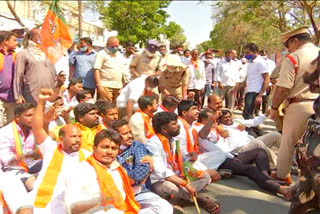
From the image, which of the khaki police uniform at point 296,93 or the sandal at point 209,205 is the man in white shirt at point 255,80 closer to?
the khaki police uniform at point 296,93

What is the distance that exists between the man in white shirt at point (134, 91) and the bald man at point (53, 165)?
2436 millimetres

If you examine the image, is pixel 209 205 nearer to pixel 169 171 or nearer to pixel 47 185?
pixel 169 171

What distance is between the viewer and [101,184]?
2.71 m

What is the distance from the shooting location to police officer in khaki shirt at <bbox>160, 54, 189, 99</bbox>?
246 inches

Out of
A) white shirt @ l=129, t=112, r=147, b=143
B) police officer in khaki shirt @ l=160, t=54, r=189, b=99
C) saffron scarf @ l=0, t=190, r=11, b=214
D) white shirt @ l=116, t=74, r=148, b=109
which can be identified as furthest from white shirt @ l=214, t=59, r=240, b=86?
saffron scarf @ l=0, t=190, r=11, b=214

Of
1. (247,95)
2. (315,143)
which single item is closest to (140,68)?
(247,95)

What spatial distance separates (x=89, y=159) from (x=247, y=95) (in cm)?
502

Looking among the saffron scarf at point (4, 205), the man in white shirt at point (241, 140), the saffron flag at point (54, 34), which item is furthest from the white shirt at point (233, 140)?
the saffron scarf at point (4, 205)

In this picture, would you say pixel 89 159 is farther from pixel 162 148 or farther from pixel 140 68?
pixel 140 68

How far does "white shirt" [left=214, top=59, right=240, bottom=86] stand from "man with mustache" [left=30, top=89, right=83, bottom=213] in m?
6.69

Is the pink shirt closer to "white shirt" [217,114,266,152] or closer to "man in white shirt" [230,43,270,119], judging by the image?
"white shirt" [217,114,266,152]

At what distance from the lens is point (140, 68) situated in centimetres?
629

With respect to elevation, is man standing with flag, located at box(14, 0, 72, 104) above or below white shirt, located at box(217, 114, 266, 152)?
above

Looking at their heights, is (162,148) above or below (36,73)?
below
